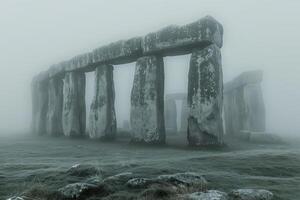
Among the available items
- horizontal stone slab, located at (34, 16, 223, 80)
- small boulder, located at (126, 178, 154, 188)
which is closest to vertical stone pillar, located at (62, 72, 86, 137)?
horizontal stone slab, located at (34, 16, 223, 80)

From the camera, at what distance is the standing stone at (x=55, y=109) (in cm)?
2080

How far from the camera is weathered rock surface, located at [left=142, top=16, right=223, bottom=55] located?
12.7m

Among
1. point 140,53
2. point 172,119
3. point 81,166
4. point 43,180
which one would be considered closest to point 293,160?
point 81,166

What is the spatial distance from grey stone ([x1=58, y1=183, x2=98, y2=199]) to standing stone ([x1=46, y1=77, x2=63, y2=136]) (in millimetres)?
14545

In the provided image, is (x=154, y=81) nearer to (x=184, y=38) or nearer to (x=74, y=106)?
(x=184, y=38)

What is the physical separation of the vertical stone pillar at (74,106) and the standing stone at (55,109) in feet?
6.46

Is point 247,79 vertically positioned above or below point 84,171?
above

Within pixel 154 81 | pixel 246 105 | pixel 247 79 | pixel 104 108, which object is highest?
pixel 247 79

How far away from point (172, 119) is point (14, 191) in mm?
20737

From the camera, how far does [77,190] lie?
6406 mm

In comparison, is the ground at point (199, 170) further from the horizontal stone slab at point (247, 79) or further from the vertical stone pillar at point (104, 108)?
the horizontal stone slab at point (247, 79)

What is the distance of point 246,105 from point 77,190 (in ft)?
56.9

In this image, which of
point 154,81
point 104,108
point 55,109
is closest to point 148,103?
point 154,81

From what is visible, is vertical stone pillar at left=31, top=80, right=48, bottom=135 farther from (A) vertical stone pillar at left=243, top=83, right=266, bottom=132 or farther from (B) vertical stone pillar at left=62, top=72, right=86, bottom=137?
(A) vertical stone pillar at left=243, top=83, right=266, bottom=132
